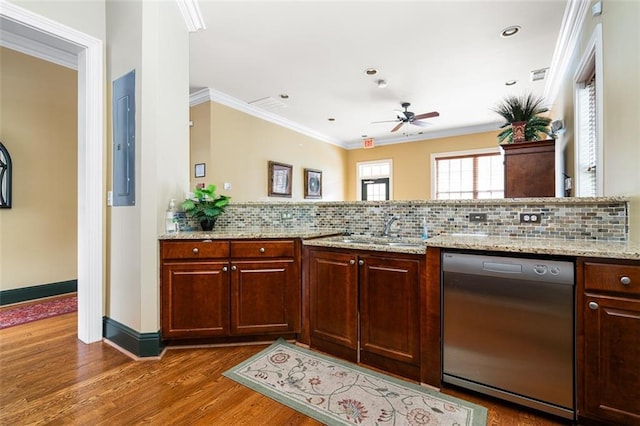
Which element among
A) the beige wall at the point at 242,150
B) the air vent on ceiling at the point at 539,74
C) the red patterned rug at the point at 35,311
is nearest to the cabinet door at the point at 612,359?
the air vent on ceiling at the point at 539,74

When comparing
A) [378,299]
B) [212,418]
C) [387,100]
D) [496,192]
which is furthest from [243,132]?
[496,192]

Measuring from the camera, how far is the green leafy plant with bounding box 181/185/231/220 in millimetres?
2539

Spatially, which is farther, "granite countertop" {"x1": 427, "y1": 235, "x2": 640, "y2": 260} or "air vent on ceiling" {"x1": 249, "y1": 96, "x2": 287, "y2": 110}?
"air vent on ceiling" {"x1": 249, "y1": 96, "x2": 287, "y2": 110}

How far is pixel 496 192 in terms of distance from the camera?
6773 mm

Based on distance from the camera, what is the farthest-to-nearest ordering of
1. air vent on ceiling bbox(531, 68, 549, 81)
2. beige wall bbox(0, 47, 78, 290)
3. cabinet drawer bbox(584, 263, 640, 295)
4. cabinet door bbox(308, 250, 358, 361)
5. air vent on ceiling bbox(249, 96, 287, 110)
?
1. air vent on ceiling bbox(249, 96, 287, 110)
2. air vent on ceiling bbox(531, 68, 549, 81)
3. beige wall bbox(0, 47, 78, 290)
4. cabinet door bbox(308, 250, 358, 361)
5. cabinet drawer bbox(584, 263, 640, 295)

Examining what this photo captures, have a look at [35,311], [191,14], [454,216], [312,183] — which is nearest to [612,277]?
[454,216]

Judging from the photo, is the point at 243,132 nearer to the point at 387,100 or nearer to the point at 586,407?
the point at 387,100

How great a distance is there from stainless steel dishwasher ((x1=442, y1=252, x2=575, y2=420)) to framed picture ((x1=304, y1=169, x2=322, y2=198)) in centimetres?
529

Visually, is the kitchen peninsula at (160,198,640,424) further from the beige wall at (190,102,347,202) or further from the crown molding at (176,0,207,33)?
the beige wall at (190,102,347,202)

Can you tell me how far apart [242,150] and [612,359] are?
16.8ft

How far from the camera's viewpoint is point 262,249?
7.82 feet

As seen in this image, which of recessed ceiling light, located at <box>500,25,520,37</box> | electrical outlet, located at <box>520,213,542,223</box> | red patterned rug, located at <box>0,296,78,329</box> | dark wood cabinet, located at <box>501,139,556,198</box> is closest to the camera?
electrical outlet, located at <box>520,213,542,223</box>

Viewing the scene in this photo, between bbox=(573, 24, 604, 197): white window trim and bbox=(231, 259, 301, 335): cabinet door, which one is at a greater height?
bbox=(573, 24, 604, 197): white window trim

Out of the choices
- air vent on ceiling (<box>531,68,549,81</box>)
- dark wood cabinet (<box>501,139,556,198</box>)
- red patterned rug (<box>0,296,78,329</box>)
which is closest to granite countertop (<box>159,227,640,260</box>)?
dark wood cabinet (<box>501,139,556,198</box>)
